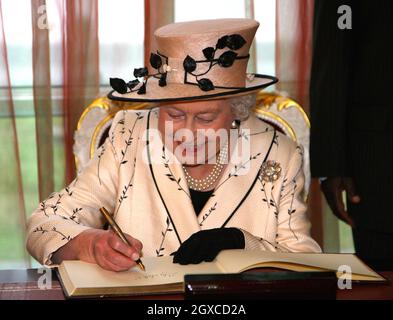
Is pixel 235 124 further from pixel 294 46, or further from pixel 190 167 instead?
pixel 294 46

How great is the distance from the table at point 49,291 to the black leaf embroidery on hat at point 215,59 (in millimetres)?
595

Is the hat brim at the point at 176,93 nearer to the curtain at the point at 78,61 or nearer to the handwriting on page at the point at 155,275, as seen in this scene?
the handwriting on page at the point at 155,275

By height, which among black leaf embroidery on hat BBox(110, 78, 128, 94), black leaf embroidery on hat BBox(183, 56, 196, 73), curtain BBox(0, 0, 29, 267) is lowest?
curtain BBox(0, 0, 29, 267)

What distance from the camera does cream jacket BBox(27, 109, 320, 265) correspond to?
2135 mm

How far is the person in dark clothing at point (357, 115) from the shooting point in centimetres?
260

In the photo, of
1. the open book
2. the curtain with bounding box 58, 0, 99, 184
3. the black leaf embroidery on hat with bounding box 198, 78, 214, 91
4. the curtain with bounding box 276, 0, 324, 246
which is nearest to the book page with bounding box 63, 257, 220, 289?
the open book

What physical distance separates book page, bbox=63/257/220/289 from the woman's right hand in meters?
0.02

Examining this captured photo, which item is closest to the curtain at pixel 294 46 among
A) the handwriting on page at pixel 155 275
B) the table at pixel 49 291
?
the table at pixel 49 291

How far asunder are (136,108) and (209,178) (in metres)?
0.43

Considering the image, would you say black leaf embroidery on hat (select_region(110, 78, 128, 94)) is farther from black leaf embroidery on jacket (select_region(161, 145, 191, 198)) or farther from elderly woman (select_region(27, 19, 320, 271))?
black leaf embroidery on jacket (select_region(161, 145, 191, 198))

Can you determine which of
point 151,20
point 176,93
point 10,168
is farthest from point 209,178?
point 10,168

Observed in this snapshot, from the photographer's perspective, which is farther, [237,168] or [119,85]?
[237,168]

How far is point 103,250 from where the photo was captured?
173 cm
